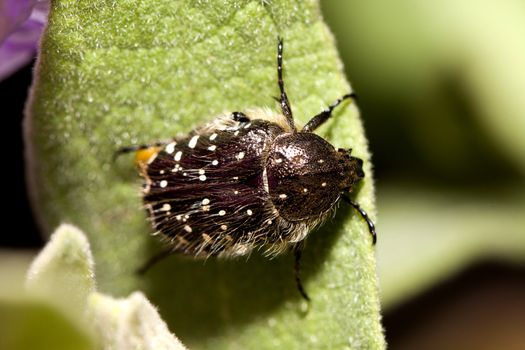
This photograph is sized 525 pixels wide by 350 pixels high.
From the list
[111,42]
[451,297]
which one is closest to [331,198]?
[111,42]

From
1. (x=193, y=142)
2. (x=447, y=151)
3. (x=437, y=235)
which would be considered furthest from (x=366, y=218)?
(x=447, y=151)

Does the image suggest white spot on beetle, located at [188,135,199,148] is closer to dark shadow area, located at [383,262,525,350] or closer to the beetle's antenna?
the beetle's antenna

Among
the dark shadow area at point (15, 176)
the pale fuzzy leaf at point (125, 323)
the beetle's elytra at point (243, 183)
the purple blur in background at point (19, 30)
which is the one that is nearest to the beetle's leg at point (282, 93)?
the beetle's elytra at point (243, 183)

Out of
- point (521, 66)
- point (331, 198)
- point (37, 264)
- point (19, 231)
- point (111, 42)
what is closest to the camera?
point (37, 264)

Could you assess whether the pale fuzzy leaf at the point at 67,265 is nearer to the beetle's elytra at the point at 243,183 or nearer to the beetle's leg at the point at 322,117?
the beetle's elytra at the point at 243,183

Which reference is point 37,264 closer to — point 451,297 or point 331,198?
point 331,198
